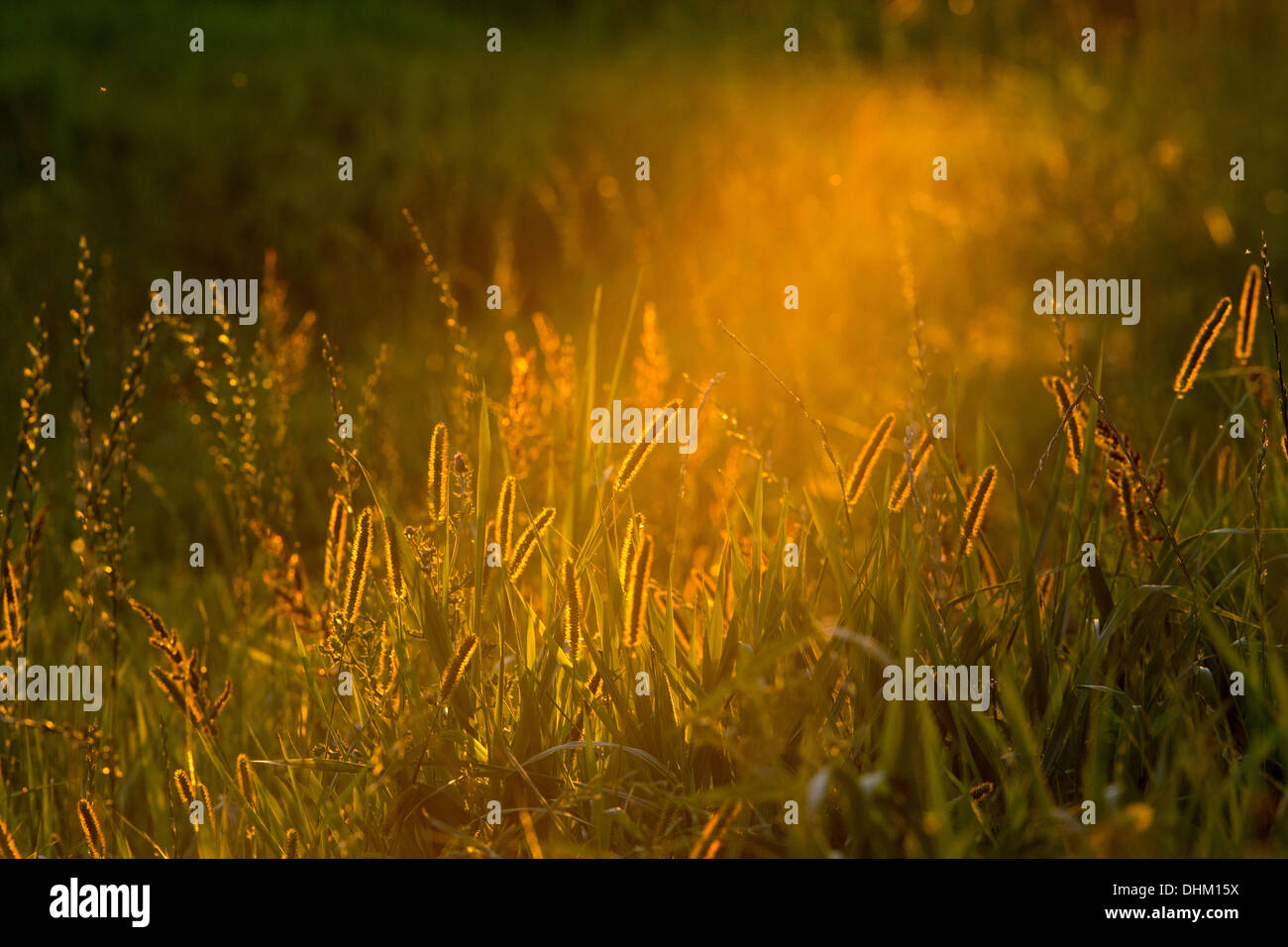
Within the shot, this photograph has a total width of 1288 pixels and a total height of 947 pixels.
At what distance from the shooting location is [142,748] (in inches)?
88.6

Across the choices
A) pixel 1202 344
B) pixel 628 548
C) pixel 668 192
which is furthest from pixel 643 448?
pixel 668 192

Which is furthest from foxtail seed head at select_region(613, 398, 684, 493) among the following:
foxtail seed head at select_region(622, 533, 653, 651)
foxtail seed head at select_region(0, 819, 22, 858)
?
foxtail seed head at select_region(0, 819, 22, 858)

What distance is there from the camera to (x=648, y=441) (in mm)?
1666

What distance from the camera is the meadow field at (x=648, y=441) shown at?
5.28 ft

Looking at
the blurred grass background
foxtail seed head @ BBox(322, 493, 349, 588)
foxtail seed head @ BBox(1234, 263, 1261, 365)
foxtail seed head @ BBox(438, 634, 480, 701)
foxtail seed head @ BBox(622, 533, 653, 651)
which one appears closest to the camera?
foxtail seed head @ BBox(622, 533, 653, 651)

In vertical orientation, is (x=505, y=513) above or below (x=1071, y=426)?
below

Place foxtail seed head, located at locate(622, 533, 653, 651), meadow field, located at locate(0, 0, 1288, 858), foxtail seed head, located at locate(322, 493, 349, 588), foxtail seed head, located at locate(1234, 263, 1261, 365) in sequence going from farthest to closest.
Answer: foxtail seed head, located at locate(1234, 263, 1261, 365) < foxtail seed head, located at locate(322, 493, 349, 588) < meadow field, located at locate(0, 0, 1288, 858) < foxtail seed head, located at locate(622, 533, 653, 651)

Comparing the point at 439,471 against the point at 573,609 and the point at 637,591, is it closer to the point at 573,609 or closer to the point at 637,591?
the point at 573,609

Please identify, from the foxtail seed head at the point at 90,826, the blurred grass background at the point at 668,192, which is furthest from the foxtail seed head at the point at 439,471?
the blurred grass background at the point at 668,192

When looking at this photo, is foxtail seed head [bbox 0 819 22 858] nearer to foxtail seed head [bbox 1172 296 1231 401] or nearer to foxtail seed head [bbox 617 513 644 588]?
foxtail seed head [bbox 617 513 644 588]

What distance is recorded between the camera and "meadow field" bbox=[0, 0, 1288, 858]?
5.28 feet

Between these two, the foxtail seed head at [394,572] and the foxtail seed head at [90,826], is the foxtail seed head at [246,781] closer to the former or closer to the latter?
the foxtail seed head at [90,826]

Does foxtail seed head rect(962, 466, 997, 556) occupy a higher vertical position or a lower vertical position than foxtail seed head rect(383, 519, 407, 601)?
higher
